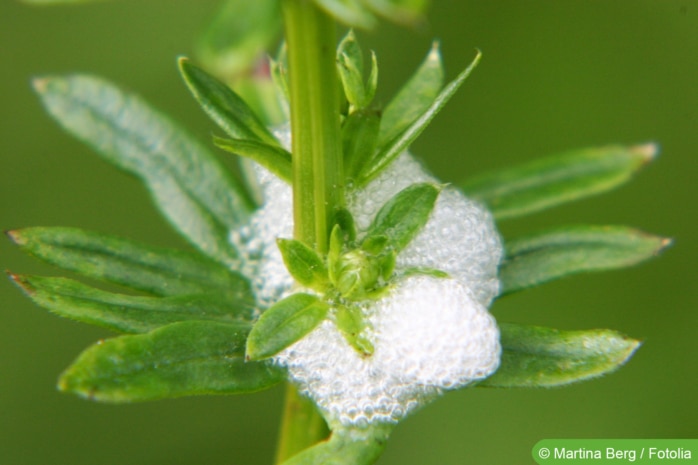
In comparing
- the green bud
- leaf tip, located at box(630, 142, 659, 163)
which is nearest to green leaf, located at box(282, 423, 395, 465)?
the green bud

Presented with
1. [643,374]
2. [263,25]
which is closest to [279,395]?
[643,374]

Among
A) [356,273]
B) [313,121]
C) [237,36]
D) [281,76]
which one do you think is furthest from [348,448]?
[237,36]

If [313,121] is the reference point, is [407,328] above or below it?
below

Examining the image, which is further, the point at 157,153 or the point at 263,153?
the point at 157,153

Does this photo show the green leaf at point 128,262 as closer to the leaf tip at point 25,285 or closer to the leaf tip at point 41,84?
the leaf tip at point 25,285

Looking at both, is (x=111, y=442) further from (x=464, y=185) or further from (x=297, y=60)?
(x=297, y=60)

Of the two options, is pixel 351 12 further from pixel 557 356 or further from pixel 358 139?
pixel 557 356
